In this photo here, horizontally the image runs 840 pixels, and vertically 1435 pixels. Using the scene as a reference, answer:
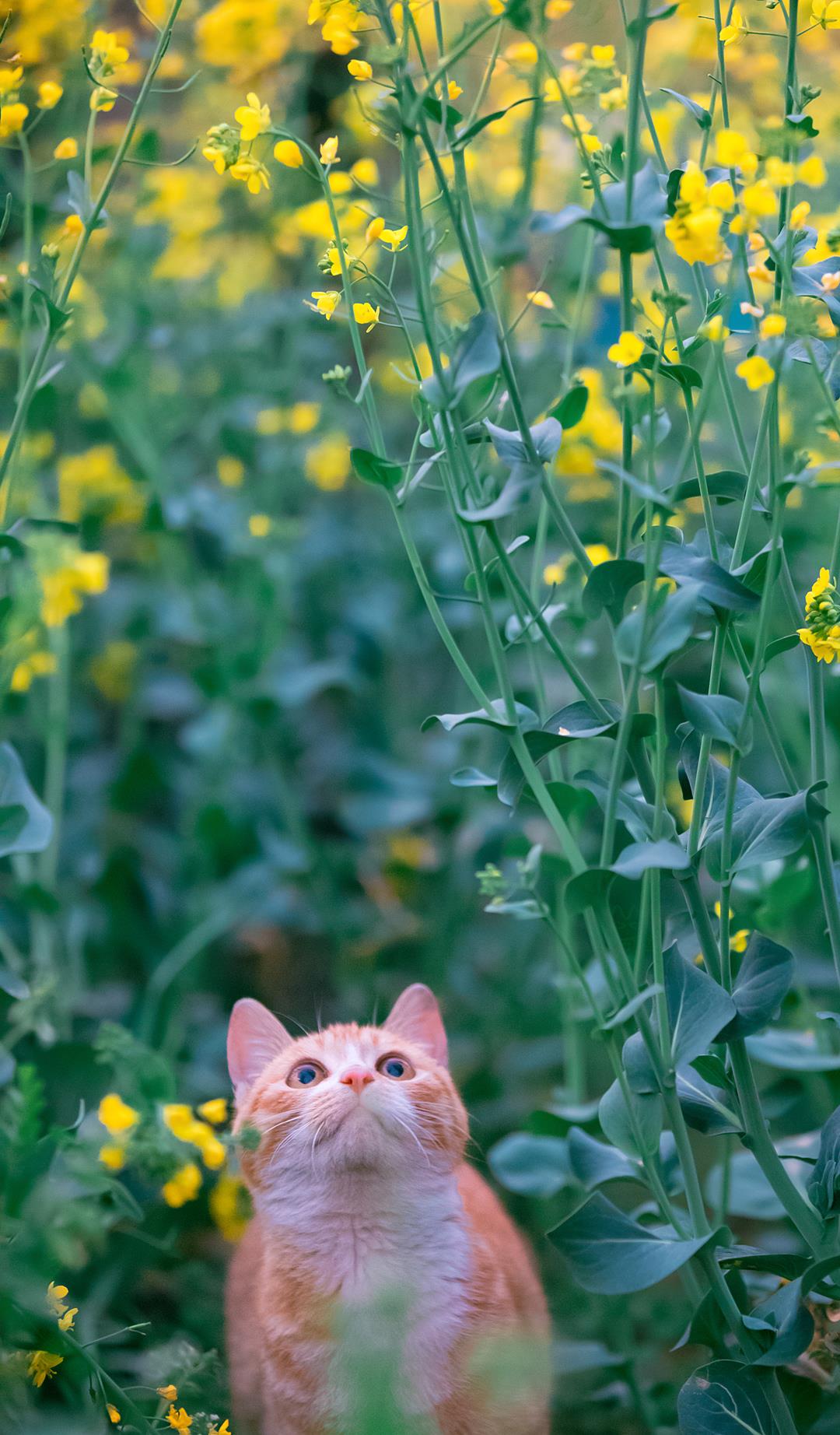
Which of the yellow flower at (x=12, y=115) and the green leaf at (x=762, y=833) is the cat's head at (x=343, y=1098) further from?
the yellow flower at (x=12, y=115)

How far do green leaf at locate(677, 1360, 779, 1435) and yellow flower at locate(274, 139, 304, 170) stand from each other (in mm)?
1170

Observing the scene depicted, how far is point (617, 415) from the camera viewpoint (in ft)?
6.76

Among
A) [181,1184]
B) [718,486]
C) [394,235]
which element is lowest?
[181,1184]

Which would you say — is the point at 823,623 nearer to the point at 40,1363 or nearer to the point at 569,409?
the point at 569,409

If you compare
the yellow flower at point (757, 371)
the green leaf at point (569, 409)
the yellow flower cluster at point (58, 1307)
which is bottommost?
the yellow flower cluster at point (58, 1307)

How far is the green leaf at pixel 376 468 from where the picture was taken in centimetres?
100

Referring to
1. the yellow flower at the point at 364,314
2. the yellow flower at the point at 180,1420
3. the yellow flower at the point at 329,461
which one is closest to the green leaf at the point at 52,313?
the yellow flower at the point at 364,314

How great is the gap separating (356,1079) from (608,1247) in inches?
11.0

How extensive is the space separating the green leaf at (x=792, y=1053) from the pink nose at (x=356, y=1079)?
488 millimetres

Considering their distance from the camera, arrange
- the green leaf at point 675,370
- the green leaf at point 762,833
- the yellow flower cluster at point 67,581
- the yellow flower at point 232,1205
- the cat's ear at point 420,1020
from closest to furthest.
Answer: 1. the green leaf at point 675,370
2. the green leaf at point 762,833
3. the cat's ear at point 420,1020
4. the yellow flower cluster at point 67,581
5. the yellow flower at point 232,1205

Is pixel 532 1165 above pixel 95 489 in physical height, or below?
below

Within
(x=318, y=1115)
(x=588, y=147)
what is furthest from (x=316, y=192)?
(x=318, y=1115)

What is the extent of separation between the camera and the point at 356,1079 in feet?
3.57

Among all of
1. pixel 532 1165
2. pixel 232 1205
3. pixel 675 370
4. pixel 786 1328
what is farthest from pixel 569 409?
pixel 232 1205
